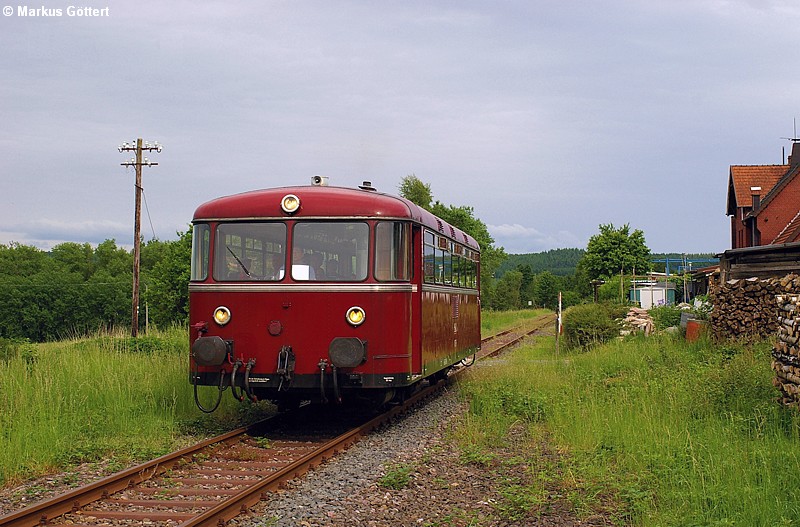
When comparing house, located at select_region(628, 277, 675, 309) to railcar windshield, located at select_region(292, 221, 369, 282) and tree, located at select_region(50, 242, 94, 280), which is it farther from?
tree, located at select_region(50, 242, 94, 280)

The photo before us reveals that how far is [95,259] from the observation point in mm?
119188

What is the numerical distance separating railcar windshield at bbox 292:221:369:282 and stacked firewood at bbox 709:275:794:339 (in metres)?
8.49

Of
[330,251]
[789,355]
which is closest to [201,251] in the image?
[330,251]

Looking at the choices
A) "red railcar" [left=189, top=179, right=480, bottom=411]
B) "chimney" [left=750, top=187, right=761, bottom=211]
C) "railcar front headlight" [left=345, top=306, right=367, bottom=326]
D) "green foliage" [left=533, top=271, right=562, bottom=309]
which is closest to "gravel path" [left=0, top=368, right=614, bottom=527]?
"red railcar" [left=189, top=179, right=480, bottom=411]

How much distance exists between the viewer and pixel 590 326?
2239 centimetres

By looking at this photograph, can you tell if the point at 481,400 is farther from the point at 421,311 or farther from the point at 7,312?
the point at 7,312

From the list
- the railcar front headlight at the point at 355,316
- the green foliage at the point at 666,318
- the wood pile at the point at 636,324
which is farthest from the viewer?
the green foliage at the point at 666,318

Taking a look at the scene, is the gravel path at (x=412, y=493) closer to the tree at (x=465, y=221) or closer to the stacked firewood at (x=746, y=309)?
the stacked firewood at (x=746, y=309)

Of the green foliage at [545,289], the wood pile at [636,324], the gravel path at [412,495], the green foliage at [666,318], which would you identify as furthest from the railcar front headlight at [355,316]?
the green foliage at [545,289]

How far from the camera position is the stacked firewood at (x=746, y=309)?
1546cm

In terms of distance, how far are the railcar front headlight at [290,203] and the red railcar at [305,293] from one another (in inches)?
0.5

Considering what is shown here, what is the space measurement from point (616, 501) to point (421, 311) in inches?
181

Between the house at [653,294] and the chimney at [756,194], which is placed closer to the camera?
the chimney at [756,194]

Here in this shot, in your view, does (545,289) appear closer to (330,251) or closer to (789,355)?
(789,355)
